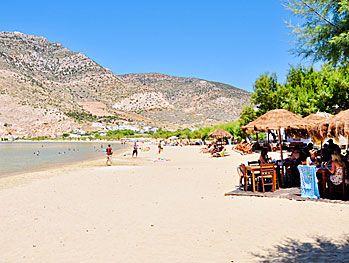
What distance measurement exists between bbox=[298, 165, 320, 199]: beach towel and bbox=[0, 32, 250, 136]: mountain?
3996 inches

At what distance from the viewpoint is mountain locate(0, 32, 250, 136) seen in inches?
3900

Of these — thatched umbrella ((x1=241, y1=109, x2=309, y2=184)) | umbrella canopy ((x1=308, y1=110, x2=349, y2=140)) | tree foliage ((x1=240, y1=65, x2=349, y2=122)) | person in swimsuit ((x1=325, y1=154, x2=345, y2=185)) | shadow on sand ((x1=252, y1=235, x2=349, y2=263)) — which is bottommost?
shadow on sand ((x1=252, y1=235, x2=349, y2=263))

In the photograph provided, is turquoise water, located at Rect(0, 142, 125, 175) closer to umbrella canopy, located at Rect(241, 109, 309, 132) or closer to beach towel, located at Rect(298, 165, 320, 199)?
umbrella canopy, located at Rect(241, 109, 309, 132)

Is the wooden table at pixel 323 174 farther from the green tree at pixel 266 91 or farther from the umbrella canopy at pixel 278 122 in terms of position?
the green tree at pixel 266 91

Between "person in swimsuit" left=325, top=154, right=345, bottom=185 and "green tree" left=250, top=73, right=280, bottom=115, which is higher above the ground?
"green tree" left=250, top=73, right=280, bottom=115

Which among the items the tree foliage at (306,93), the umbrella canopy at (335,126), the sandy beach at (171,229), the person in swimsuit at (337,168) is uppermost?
the tree foliage at (306,93)

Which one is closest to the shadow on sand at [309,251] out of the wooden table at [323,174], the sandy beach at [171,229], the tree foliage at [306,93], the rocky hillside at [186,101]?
the sandy beach at [171,229]

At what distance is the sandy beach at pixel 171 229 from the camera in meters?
4.44

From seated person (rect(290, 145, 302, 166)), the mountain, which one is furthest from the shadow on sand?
the mountain

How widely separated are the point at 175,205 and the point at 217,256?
10.5 feet

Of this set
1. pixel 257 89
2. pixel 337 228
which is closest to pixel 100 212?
pixel 337 228

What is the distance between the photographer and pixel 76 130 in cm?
10162

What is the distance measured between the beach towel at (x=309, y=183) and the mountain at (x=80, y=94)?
101509 millimetres

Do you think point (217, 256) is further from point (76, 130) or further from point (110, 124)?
point (110, 124)
